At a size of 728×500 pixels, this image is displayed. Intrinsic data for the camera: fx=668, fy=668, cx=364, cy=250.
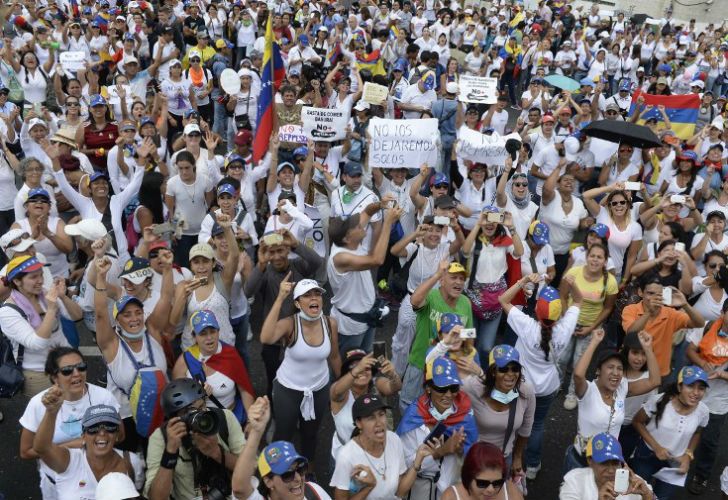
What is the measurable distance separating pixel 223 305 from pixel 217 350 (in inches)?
31.6

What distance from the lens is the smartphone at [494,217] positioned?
6.05m

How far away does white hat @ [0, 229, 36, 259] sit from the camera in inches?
215

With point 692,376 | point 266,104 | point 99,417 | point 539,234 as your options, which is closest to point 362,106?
point 266,104

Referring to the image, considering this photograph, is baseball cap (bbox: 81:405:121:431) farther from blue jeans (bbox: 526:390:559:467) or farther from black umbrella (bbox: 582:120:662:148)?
black umbrella (bbox: 582:120:662:148)

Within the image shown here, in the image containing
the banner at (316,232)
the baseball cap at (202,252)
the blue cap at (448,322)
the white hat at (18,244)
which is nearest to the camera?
the blue cap at (448,322)

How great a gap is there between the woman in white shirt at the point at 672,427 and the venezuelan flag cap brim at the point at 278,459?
9.07 feet

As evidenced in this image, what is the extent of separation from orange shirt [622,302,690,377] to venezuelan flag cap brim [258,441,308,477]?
135 inches

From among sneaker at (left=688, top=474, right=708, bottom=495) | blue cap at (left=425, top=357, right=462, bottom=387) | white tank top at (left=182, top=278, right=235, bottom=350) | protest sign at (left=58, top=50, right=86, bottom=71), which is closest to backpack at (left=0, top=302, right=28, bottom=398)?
white tank top at (left=182, top=278, right=235, bottom=350)

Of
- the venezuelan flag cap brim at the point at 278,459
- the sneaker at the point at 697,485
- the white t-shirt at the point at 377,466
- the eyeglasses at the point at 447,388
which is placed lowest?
the sneaker at the point at 697,485

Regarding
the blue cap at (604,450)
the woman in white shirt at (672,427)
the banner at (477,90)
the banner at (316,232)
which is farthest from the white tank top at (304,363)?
the banner at (477,90)

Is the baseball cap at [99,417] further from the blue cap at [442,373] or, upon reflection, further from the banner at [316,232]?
the banner at [316,232]

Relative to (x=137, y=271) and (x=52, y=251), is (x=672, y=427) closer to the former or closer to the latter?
(x=137, y=271)

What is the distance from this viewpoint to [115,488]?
335 centimetres

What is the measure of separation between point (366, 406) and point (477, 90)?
23.0 ft
